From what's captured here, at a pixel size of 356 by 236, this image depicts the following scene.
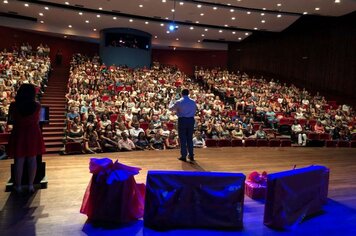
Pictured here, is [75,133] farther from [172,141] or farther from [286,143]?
[286,143]

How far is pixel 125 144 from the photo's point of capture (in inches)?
228

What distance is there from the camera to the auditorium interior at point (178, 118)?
7.91ft

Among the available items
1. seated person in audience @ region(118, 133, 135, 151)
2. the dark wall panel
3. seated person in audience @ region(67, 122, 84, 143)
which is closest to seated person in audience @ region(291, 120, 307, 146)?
seated person in audience @ region(118, 133, 135, 151)

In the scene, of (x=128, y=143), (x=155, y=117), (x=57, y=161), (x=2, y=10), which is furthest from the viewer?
(x=2, y=10)

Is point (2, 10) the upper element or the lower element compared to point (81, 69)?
upper

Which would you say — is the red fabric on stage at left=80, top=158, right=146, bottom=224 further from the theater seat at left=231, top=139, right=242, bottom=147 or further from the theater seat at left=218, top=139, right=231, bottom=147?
the theater seat at left=231, top=139, right=242, bottom=147

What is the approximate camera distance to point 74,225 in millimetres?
2354

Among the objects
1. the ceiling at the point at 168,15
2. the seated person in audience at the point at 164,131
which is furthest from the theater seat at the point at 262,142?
the ceiling at the point at 168,15

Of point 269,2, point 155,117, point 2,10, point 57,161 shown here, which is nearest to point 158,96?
point 155,117

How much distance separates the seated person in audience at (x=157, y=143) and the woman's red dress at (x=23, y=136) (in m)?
3.64

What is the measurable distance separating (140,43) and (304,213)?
14.8 metres

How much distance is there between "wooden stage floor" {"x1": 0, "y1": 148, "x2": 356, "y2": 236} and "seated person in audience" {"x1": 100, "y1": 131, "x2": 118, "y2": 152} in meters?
0.96

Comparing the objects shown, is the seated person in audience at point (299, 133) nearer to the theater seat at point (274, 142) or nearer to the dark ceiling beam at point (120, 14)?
the theater seat at point (274, 142)

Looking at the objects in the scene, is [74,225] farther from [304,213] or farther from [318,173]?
[318,173]
